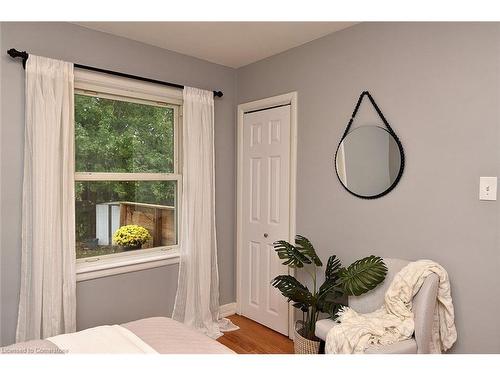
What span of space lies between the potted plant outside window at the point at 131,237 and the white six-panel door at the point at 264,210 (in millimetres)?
967

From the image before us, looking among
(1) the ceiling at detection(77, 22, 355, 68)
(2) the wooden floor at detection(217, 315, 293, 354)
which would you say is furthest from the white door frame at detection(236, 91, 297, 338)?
(1) the ceiling at detection(77, 22, 355, 68)

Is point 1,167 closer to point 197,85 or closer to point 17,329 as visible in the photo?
point 17,329

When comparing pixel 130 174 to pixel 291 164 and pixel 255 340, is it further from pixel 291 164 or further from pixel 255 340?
pixel 255 340

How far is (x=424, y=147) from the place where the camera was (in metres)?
2.22

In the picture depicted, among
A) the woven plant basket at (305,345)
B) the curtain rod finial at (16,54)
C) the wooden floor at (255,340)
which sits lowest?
the wooden floor at (255,340)

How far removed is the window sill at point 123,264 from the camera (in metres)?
2.72

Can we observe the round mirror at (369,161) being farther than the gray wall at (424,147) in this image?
Yes

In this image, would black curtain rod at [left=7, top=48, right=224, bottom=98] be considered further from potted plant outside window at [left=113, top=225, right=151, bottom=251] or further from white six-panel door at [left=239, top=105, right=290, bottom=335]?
potted plant outside window at [left=113, top=225, right=151, bottom=251]

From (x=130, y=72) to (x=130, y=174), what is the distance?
2.76ft

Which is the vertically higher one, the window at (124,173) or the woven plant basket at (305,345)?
the window at (124,173)

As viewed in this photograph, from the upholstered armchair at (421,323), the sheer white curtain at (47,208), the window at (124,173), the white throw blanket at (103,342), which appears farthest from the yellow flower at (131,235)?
the upholstered armchair at (421,323)

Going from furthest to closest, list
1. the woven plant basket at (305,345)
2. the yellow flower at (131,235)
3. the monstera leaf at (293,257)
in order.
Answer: the yellow flower at (131,235) < the monstera leaf at (293,257) < the woven plant basket at (305,345)

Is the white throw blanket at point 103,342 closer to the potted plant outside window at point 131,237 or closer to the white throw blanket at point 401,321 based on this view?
the white throw blanket at point 401,321

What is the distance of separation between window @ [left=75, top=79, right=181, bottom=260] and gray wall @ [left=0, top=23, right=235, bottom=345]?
0.90ft
